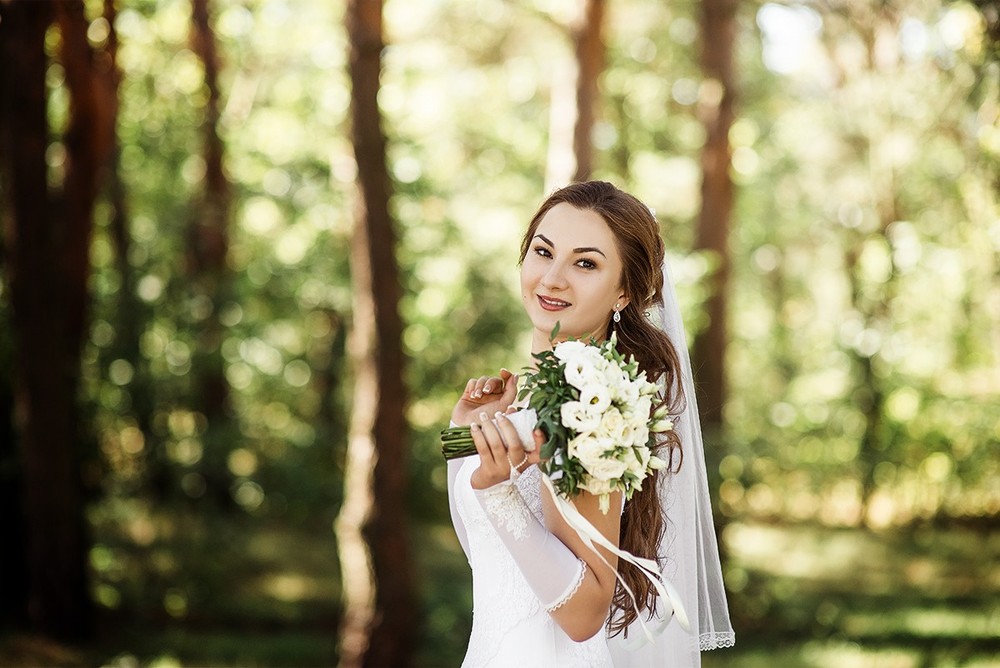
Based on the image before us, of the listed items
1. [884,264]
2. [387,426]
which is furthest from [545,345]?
[884,264]

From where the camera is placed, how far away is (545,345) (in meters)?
3.04

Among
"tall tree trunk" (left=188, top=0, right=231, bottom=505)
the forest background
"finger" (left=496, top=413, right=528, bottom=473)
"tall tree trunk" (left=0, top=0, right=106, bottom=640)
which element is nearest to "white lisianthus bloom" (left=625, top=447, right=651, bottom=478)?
"finger" (left=496, top=413, right=528, bottom=473)

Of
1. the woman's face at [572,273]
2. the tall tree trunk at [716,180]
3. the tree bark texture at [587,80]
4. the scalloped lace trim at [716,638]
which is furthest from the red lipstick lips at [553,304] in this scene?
the tall tree trunk at [716,180]

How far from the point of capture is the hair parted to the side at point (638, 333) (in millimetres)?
2939

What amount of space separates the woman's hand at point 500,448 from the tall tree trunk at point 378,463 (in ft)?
18.6

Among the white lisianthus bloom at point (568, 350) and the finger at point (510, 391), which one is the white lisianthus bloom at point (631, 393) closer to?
the white lisianthus bloom at point (568, 350)

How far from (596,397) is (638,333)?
0.64 meters

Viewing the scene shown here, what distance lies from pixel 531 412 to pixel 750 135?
18.4 m

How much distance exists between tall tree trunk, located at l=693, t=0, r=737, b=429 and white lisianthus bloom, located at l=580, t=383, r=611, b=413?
914 centimetres

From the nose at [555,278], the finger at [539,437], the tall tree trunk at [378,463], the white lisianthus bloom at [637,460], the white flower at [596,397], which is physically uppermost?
the nose at [555,278]

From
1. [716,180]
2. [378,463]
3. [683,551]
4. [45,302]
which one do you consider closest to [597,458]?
[683,551]

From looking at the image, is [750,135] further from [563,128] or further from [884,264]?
[563,128]

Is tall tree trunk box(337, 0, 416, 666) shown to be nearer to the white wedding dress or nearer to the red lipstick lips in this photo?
the white wedding dress

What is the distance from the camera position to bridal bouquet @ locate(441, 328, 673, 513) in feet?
8.14
